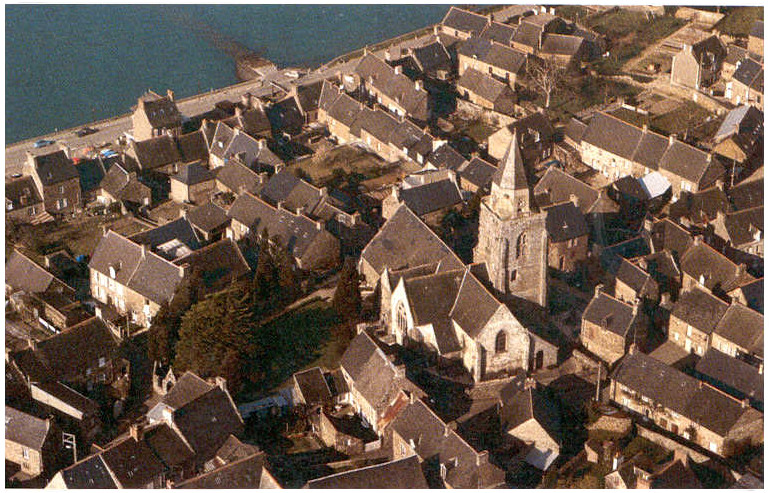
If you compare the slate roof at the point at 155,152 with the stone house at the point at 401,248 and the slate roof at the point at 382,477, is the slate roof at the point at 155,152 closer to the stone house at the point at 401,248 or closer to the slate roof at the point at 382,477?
the stone house at the point at 401,248

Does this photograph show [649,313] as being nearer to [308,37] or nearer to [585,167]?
[585,167]

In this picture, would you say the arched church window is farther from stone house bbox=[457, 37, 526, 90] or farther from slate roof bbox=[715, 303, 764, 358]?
stone house bbox=[457, 37, 526, 90]

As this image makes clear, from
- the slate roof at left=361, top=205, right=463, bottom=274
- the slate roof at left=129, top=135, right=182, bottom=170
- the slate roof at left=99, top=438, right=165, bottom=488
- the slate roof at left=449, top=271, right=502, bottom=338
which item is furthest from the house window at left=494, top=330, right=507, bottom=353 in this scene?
the slate roof at left=129, top=135, right=182, bottom=170

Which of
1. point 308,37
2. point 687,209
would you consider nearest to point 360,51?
point 308,37

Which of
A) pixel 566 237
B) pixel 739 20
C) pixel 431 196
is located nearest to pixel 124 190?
pixel 431 196

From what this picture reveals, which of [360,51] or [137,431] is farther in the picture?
[360,51]

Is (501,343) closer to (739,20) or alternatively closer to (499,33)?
(499,33)

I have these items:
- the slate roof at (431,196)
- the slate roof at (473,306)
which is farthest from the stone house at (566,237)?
the slate roof at (473,306)
